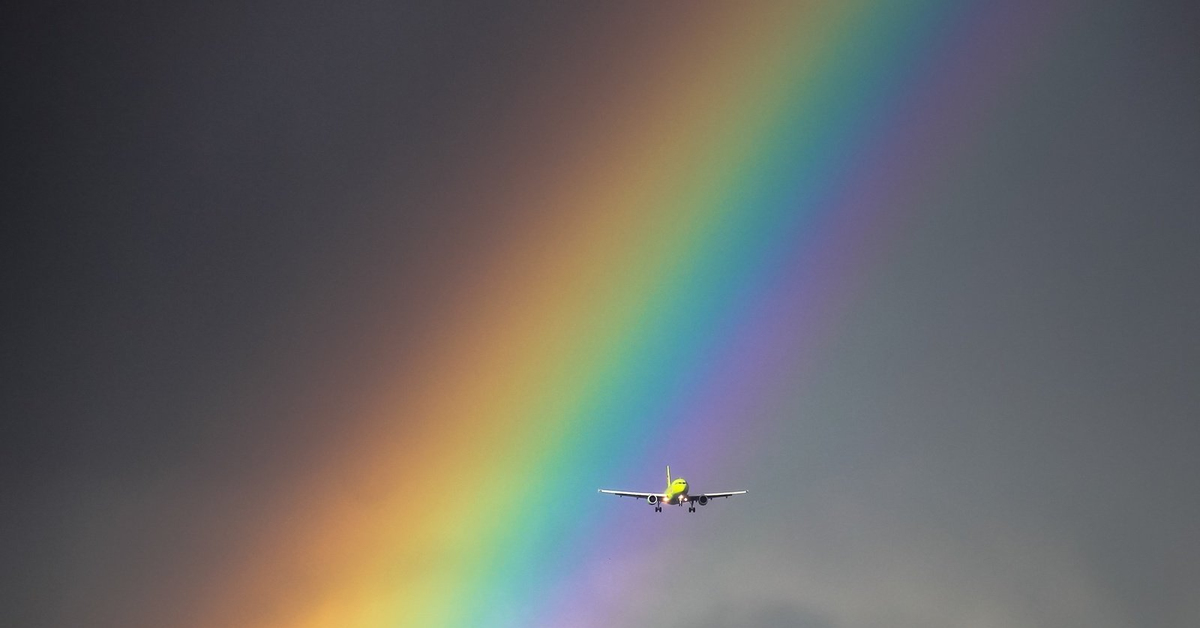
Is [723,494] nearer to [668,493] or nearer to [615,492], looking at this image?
[668,493]

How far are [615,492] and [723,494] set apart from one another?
12.8 meters

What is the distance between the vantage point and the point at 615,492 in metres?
75.3

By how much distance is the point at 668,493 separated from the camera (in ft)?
233

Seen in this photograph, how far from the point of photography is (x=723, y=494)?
241 ft

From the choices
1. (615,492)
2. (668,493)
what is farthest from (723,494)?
(615,492)

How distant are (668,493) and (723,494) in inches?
283

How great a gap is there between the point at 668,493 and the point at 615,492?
24.2 feet
